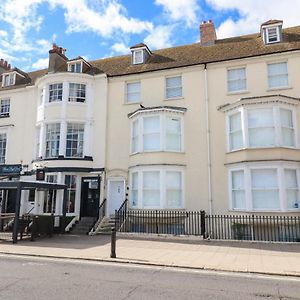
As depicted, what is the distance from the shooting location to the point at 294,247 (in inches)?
520

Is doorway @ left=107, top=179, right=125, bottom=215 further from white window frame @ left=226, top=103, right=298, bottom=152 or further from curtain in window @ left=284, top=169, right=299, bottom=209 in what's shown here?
curtain in window @ left=284, top=169, right=299, bottom=209

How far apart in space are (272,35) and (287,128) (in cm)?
643

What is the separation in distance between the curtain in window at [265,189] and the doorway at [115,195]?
773 centimetres

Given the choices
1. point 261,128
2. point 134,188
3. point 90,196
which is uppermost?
point 261,128

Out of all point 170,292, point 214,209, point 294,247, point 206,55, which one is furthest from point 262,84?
point 170,292

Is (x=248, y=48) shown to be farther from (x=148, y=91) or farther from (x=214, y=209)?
(x=214, y=209)

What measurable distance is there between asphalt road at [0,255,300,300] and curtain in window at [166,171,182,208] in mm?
8651

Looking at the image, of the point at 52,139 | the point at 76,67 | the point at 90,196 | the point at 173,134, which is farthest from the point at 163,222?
the point at 76,67

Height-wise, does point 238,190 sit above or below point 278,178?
below

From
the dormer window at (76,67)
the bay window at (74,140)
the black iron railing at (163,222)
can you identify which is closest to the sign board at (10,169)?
the bay window at (74,140)

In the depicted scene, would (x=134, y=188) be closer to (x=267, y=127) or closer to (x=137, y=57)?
(x=267, y=127)

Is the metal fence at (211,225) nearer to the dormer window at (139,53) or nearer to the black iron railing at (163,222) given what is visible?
the black iron railing at (163,222)

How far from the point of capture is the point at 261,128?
56.5 ft

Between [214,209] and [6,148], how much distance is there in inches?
590
